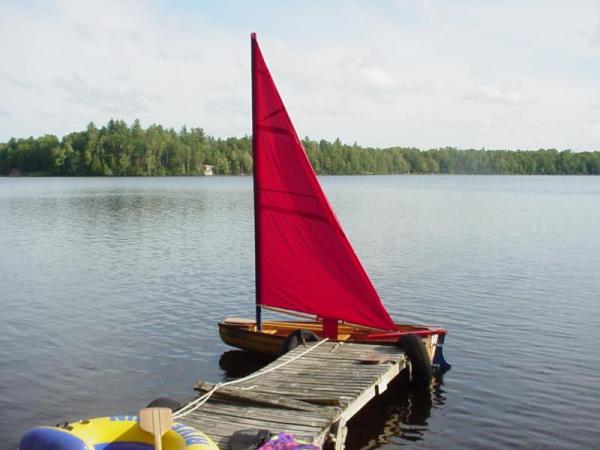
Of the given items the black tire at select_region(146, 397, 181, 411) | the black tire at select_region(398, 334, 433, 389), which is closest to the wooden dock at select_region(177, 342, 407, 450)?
the black tire at select_region(146, 397, 181, 411)

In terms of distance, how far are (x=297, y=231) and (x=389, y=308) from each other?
9.55m

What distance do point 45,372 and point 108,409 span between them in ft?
12.9

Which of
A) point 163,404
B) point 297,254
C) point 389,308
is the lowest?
point 389,308

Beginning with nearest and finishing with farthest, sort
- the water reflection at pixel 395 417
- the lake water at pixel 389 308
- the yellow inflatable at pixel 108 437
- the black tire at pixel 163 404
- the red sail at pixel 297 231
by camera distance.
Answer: the yellow inflatable at pixel 108 437
the black tire at pixel 163 404
the water reflection at pixel 395 417
the lake water at pixel 389 308
the red sail at pixel 297 231

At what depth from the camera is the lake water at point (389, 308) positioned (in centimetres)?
1686

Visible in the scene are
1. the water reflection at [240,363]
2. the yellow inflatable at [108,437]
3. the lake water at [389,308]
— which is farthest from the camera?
the water reflection at [240,363]

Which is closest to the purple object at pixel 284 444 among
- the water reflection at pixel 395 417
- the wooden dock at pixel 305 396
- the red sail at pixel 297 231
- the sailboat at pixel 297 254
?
the wooden dock at pixel 305 396

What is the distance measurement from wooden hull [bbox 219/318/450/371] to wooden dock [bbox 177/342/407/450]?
1076mm

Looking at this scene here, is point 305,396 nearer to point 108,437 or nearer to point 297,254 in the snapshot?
point 108,437

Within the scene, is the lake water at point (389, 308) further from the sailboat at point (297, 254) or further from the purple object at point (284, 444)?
the purple object at point (284, 444)

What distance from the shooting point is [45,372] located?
65.4 ft

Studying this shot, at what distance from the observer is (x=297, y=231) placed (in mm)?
19656

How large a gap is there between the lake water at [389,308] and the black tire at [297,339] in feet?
8.34

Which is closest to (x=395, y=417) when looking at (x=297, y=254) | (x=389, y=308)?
(x=297, y=254)
